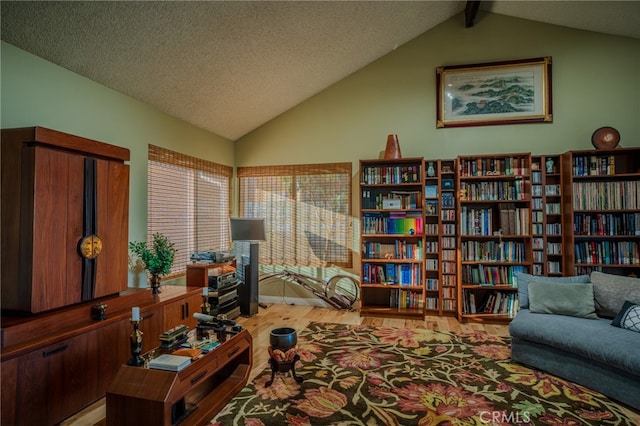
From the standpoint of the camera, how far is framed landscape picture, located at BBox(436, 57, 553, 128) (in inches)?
177

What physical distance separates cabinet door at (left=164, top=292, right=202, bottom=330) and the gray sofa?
10.2 ft

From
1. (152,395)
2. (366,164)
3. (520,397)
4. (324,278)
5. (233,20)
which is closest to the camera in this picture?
(152,395)

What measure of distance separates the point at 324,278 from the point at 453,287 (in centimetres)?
185

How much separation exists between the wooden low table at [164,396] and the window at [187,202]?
209 centimetres

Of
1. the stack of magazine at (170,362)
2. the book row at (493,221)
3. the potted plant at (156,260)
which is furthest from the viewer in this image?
the book row at (493,221)

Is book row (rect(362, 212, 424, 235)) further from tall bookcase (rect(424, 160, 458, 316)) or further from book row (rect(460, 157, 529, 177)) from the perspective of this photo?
book row (rect(460, 157, 529, 177))

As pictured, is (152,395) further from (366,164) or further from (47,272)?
(366,164)

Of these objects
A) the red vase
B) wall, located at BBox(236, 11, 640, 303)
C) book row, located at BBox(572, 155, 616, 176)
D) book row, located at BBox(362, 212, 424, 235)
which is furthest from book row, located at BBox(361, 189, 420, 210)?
book row, located at BBox(572, 155, 616, 176)

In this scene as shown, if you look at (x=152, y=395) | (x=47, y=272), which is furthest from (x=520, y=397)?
(x=47, y=272)

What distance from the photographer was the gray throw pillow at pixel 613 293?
2918mm

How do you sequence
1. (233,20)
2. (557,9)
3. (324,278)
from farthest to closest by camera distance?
1. (324,278)
2. (557,9)
3. (233,20)

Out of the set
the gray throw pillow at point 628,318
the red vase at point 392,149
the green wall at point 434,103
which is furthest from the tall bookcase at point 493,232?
the gray throw pillow at point 628,318

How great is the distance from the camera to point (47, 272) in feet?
7.25

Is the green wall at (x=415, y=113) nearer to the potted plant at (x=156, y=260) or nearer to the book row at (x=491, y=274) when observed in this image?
the potted plant at (x=156, y=260)
